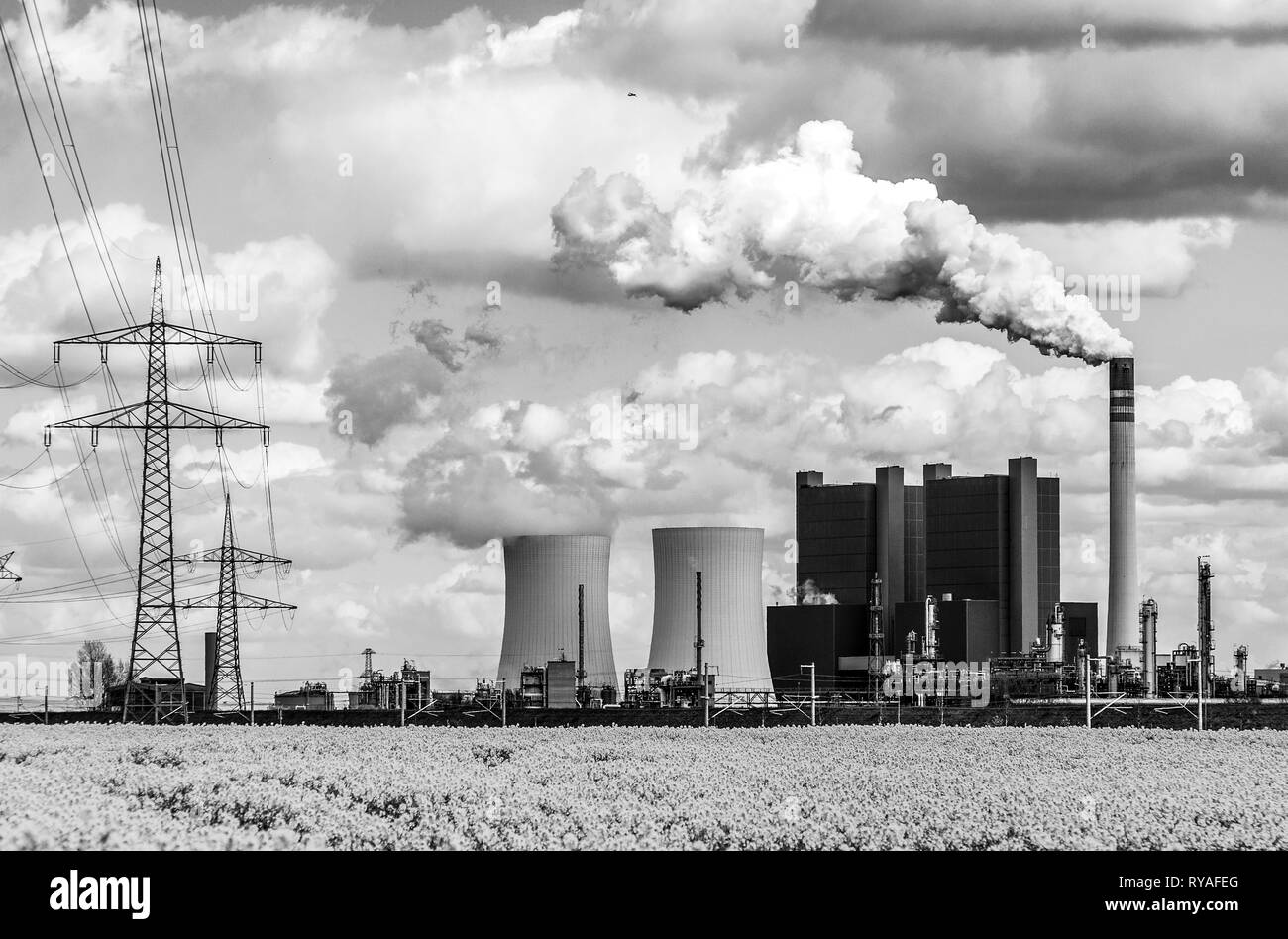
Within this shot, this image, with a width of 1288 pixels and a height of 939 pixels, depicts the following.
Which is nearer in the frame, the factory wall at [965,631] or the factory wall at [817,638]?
the factory wall at [965,631]

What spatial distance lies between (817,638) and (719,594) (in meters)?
31.9

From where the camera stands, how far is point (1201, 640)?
96.1 meters

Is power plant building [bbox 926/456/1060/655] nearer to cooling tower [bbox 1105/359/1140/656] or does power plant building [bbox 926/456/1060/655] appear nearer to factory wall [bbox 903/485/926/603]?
factory wall [bbox 903/485/926/603]

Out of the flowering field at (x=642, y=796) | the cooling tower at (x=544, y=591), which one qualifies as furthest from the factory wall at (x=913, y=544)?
the flowering field at (x=642, y=796)

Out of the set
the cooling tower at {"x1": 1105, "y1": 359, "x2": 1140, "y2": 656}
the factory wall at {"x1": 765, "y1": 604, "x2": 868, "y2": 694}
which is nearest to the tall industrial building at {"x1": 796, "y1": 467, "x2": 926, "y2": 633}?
the factory wall at {"x1": 765, "y1": 604, "x2": 868, "y2": 694}

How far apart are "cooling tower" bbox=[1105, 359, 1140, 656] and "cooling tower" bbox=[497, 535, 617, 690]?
1188 inches

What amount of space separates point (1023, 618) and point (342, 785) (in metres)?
104

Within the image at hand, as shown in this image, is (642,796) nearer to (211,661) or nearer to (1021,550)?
(211,661)

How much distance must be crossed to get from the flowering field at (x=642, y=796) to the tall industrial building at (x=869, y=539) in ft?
309

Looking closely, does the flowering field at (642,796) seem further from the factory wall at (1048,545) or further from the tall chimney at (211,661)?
the factory wall at (1048,545)

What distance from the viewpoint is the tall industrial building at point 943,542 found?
119812mm

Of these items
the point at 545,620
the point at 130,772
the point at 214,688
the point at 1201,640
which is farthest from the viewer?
the point at 1201,640
